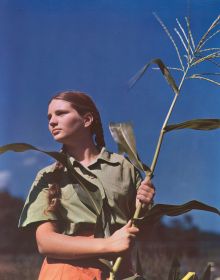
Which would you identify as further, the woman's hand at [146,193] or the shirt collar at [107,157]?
the shirt collar at [107,157]

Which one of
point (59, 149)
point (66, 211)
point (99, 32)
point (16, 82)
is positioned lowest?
point (66, 211)

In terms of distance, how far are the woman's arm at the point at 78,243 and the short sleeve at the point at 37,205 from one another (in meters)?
0.02

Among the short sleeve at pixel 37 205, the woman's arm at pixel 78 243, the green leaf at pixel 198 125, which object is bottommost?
the woman's arm at pixel 78 243

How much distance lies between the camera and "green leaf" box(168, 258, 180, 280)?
3.00 ft

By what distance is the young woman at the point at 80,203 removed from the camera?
0.84 m

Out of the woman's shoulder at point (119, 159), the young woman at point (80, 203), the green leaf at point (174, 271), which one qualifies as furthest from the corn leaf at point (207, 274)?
the woman's shoulder at point (119, 159)

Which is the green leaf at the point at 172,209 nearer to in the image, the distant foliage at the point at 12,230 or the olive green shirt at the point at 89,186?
the olive green shirt at the point at 89,186

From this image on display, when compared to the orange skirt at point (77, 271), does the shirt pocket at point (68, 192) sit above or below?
above

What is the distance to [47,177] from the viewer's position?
0.92 meters

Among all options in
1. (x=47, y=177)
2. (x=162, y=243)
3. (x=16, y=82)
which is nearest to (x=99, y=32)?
(x=16, y=82)

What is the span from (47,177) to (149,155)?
231mm

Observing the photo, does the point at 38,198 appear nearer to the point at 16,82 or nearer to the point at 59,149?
the point at 59,149

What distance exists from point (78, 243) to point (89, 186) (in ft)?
0.40

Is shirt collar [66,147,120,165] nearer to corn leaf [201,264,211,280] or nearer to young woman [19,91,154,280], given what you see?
young woman [19,91,154,280]
